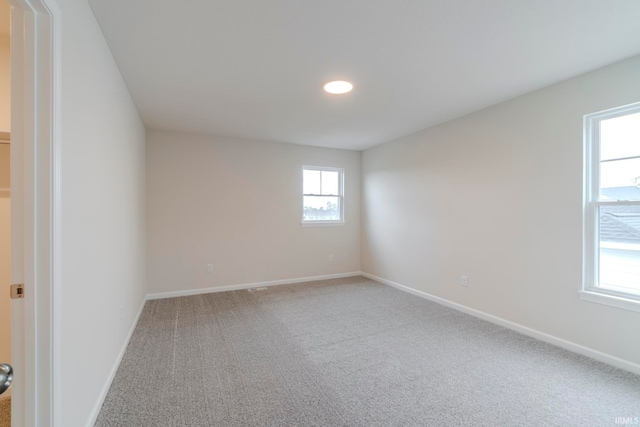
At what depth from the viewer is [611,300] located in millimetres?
2293

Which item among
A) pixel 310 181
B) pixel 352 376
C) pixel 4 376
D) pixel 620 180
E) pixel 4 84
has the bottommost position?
pixel 352 376

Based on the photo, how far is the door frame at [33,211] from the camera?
111 cm

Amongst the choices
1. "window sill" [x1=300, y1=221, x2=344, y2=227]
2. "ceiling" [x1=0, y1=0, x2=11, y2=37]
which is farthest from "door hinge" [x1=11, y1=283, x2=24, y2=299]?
"window sill" [x1=300, y1=221, x2=344, y2=227]

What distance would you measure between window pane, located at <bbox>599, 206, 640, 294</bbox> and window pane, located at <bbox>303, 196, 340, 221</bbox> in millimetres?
3656

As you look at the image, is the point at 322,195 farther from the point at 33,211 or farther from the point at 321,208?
the point at 33,211

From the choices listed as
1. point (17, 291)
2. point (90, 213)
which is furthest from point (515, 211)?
point (17, 291)

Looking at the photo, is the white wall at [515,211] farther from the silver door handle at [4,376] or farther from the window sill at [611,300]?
the silver door handle at [4,376]

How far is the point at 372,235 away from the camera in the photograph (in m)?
5.24

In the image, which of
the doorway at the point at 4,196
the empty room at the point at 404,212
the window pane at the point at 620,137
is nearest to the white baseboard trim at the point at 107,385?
the empty room at the point at 404,212

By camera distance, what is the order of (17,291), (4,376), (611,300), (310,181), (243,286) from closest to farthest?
(4,376)
(17,291)
(611,300)
(243,286)
(310,181)

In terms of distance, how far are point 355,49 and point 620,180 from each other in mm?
2422

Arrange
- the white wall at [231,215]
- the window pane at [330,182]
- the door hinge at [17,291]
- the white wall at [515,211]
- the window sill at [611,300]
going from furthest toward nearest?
the window pane at [330,182] → the white wall at [231,215] → the white wall at [515,211] → the window sill at [611,300] → the door hinge at [17,291]

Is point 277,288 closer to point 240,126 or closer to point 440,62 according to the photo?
point 240,126

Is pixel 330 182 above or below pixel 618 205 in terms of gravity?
above
